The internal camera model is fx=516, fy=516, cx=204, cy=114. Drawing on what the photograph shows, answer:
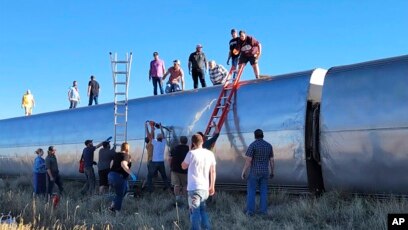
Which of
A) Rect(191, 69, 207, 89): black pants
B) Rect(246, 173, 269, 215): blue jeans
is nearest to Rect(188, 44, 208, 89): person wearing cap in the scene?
Rect(191, 69, 207, 89): black pants

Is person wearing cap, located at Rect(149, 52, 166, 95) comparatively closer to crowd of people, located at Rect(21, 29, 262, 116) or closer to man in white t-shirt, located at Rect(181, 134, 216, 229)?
crowd of people, located at Rect(21, 29, 262, 116)

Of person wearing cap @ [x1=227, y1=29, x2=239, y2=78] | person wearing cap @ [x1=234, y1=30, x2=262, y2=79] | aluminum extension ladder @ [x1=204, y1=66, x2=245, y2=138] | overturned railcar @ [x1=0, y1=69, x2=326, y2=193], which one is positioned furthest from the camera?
person wearing cap @ [x1=227, y1=29, x2=239, y2=78]

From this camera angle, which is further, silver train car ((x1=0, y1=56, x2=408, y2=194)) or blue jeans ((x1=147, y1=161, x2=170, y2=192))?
blue jeans ((x1=147, y1=161, x2=170, y2=192))

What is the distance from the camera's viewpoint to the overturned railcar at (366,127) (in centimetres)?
833

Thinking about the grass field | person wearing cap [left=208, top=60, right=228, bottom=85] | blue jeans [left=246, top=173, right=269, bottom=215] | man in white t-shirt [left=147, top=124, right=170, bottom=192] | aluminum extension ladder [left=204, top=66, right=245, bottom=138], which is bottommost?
the grass field

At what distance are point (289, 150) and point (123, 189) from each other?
135 inches

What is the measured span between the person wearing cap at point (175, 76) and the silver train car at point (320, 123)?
5.35 feet

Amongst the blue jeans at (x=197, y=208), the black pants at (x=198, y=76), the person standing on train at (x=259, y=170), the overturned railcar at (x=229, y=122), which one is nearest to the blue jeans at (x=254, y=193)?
the person standing on train at (x=259, y=170)

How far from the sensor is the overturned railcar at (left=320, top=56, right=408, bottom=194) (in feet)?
27.3

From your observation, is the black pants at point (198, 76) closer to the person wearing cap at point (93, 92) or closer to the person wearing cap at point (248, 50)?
the person wearing cap at point (248, 50)

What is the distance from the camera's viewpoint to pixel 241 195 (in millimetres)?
11016

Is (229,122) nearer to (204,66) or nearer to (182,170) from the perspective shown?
(182,170)

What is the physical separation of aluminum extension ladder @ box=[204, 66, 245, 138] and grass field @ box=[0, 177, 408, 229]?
4.71ft

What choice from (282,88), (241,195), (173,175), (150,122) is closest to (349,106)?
(282,88)
